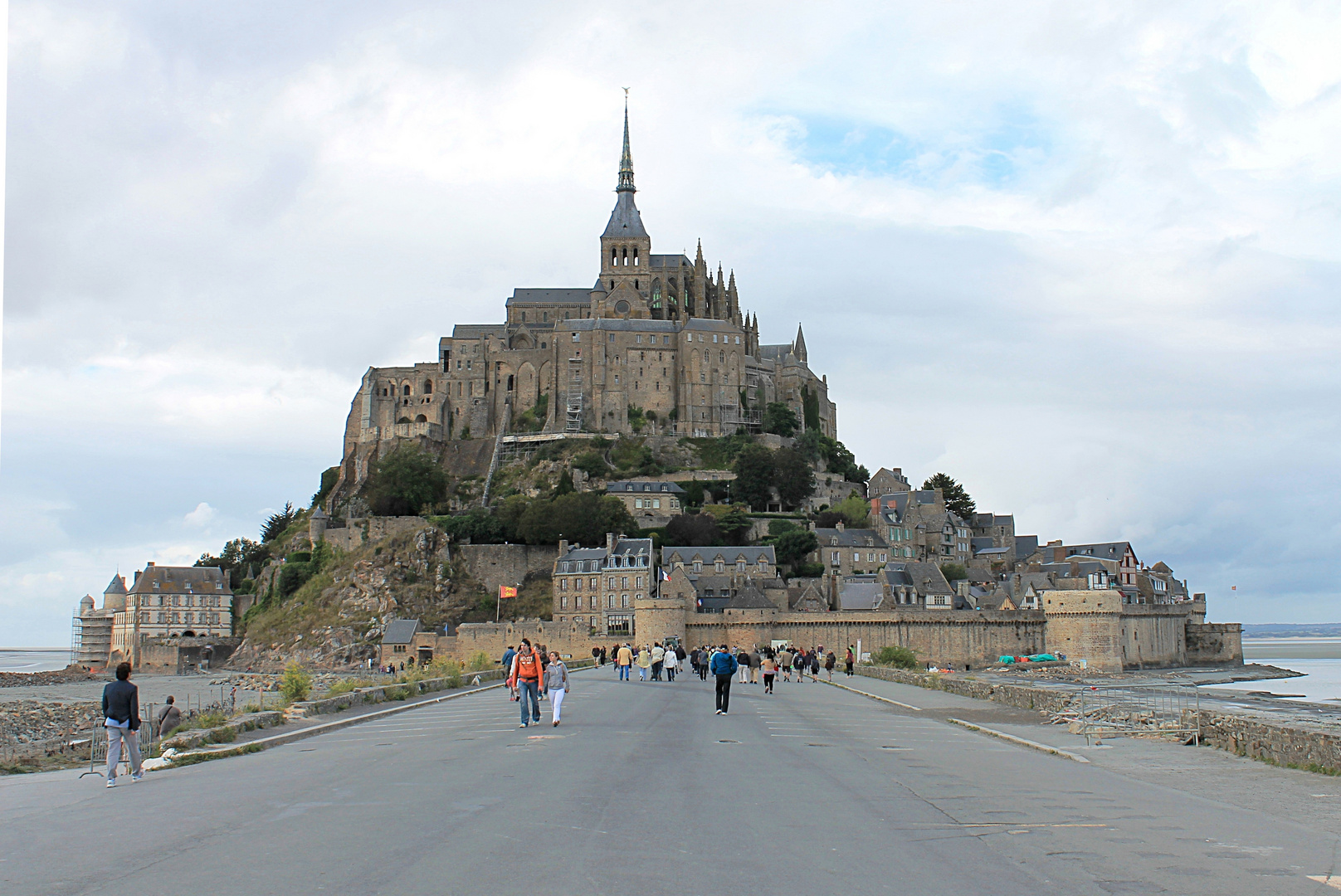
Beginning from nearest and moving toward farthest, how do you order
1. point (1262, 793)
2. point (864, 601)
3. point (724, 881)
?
point (724, 881)
point (1262, 793)
point (864, 601)

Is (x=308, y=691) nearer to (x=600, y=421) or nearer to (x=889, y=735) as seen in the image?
(x=889, y=735)

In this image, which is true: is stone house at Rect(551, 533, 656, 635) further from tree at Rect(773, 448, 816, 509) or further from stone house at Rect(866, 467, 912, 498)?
stone house at Rect(866, 467, 912, 498)

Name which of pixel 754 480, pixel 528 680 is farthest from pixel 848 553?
pixel 528 680

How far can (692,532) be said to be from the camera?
263ft

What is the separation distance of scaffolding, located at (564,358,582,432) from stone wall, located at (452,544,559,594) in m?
23.4

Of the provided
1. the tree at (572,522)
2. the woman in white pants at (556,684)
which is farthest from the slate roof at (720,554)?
the woman in white pants at (556,684)

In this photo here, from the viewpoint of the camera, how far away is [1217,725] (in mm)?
17844

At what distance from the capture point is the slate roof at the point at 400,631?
68.4 metres

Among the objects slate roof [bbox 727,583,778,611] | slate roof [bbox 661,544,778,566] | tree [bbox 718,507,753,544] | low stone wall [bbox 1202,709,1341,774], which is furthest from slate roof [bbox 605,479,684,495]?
low stone wall [bbox 1202,709,1341,774]

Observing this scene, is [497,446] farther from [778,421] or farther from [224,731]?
[224,731]

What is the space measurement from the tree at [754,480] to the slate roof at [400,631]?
29701 millimetres

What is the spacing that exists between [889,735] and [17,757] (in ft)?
57.0

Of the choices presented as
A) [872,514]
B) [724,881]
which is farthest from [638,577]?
[724,881]

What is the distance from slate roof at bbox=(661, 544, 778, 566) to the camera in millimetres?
76000
